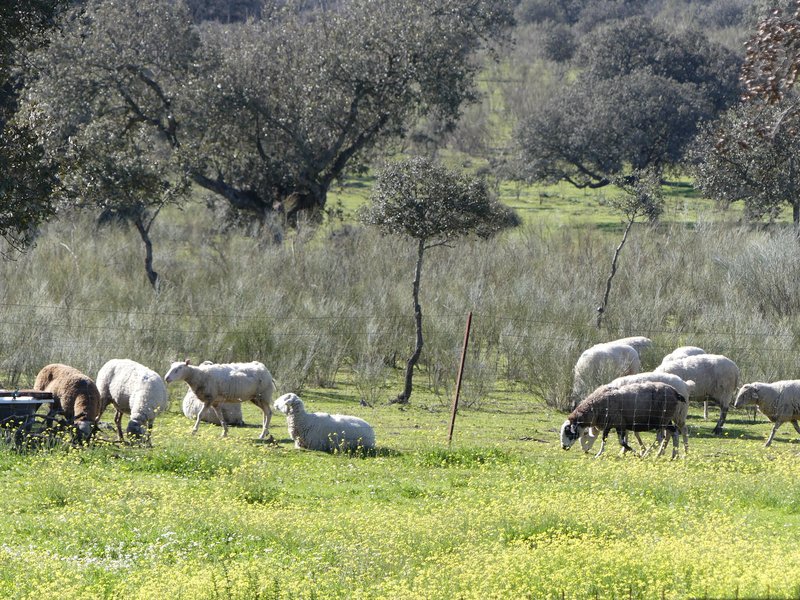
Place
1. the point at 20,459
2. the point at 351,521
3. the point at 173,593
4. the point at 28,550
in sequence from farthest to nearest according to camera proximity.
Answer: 1. the point at 20,459
2. the point at 351,521
3. the point at 28,550
4. the point at 173,593

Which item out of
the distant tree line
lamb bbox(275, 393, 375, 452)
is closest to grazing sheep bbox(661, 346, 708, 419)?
lamb bbox(275, 393, 375, 452)

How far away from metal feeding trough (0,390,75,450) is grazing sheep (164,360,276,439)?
2.43m

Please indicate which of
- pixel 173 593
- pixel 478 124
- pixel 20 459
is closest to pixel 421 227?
pixel 20 459

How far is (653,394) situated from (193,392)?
692 cm

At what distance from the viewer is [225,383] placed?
688 inches

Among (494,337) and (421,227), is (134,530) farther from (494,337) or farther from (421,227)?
(494,337)

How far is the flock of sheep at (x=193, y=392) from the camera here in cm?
1562

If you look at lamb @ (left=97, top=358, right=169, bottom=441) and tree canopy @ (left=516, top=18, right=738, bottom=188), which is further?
tree canopy @ (left=516, top=18, right=738, bottom=188)

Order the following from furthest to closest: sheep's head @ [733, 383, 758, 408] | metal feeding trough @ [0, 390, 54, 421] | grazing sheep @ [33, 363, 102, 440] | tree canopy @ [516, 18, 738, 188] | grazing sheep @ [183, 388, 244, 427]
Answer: tree canopy @ [516, 18, 738, 188]
grazing sheep @ [183, 388, 244, 427]
sheep's head @ [733, 383, 758, 408]
grazing sheep @ [33, 363, 102, 440]
metal feeding trough @ [0, 390, 54, 421]

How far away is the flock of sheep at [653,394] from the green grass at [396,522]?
552mm

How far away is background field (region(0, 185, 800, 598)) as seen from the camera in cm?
969

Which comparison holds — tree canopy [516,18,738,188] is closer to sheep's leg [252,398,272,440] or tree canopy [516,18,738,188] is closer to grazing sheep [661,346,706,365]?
grazing sheep [661,346,706,365]

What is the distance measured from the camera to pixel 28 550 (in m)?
10.5

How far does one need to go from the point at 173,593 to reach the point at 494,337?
1795cm
